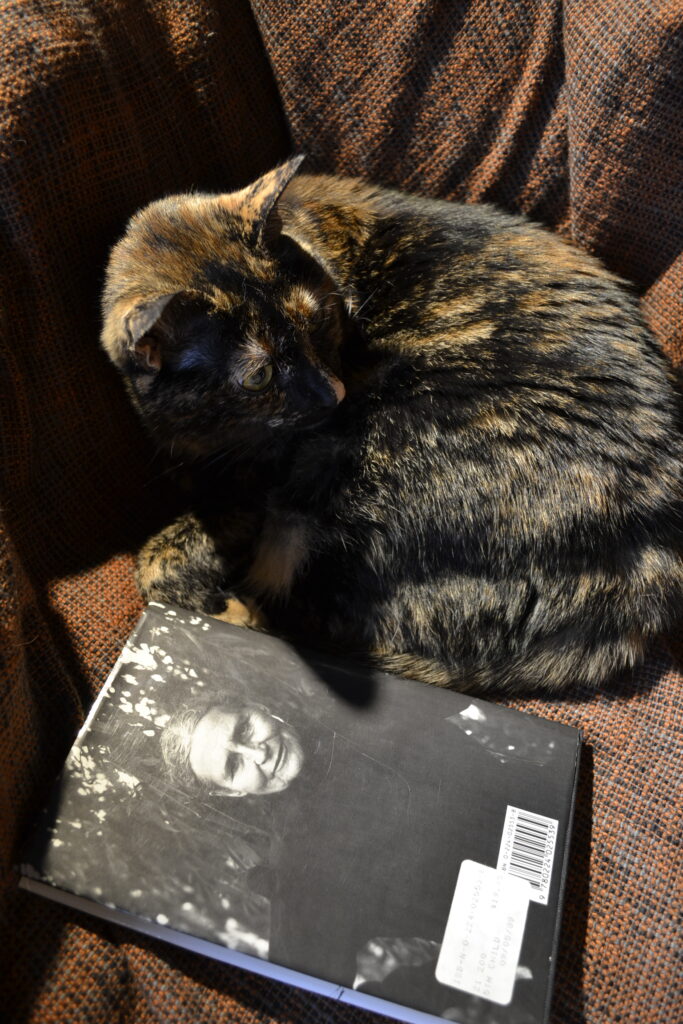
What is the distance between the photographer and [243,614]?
1203 millimetres

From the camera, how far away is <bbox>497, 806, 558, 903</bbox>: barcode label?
96 centimetres

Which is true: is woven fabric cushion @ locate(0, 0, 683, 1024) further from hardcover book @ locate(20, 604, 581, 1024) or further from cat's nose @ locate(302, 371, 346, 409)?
cat's nose @ locate(302, 371, 346, 409)

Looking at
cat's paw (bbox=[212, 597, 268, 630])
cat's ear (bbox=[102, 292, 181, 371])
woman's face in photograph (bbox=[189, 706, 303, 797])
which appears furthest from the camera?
cat's paw (bbox=[212, 597, 268, 630])

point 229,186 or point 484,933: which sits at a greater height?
point 229,186

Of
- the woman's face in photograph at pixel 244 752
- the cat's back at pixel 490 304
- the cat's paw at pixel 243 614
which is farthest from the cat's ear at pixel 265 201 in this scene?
the woman's face in photograph at pixel 244 752

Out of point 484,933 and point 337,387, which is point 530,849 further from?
point 337,387

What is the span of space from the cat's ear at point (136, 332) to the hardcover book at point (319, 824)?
1.31 ft

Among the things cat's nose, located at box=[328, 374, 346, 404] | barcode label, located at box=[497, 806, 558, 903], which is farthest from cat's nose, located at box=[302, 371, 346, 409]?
barcode label, located at box=[497, 806, 558, 903]

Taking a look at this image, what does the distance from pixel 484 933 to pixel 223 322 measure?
34.7 inches

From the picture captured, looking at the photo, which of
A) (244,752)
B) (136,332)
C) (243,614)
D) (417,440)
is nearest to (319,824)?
(244,752)

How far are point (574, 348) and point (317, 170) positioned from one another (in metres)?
0.69

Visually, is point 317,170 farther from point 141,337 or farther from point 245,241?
point 141,337

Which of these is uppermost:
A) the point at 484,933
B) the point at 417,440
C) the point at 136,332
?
the point at 136,332

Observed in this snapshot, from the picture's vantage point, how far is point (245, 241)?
107 cm
